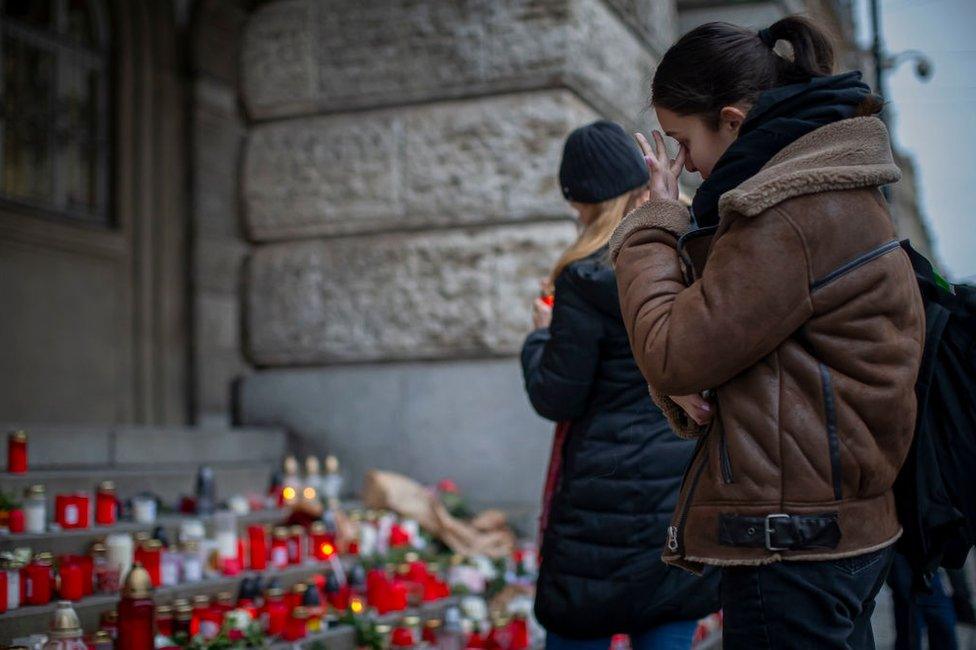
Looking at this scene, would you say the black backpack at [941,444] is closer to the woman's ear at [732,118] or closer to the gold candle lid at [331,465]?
the woman's ear at [732,118]

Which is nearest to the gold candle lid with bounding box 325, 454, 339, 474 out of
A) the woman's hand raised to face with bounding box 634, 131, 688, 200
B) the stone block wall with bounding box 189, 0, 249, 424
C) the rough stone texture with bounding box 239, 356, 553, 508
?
the rough stone texture with bounding box 239, 356, 553, 508

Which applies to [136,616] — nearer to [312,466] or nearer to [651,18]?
[312,466]

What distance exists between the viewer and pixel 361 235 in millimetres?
6871

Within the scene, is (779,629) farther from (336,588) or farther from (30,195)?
(30,195)

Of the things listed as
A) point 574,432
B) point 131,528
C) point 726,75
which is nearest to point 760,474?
point 726,75

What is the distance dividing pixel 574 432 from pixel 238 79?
502 cm

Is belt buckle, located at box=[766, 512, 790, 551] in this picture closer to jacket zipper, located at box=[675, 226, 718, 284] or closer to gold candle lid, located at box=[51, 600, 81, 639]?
jacket zipper, located at box=[675, 226, 718, 284]

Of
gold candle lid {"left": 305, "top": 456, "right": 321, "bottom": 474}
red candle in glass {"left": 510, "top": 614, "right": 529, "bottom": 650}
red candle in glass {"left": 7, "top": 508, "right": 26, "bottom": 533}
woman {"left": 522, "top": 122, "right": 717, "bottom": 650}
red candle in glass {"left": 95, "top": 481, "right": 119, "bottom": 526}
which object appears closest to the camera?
woman {"left": 522, "top": 122, "right": 717, "bottom": 650}

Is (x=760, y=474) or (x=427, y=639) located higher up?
(x=760, y=474)

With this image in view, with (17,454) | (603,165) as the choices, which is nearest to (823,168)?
(603,165)

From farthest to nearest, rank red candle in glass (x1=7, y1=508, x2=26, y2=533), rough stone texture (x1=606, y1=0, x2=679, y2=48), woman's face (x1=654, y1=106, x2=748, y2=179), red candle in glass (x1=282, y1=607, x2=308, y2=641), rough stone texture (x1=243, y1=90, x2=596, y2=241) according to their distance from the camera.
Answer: rough stone texture (x1=606, y1=0, x2=679, y2=48)
rough stone texture (x1=243, y1=90, x2=596, y2=241)
red candle in glass (x1=7, y1=508, x2=26, y2=533)
red candle in glass (x1=282, y1=607, x2=308, y2=641)
woman's face (x1=654, y1=106, x2=748, y2=179)

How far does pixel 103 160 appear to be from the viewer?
7473 mm

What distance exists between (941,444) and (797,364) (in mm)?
448

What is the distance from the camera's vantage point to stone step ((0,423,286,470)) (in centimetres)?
512
